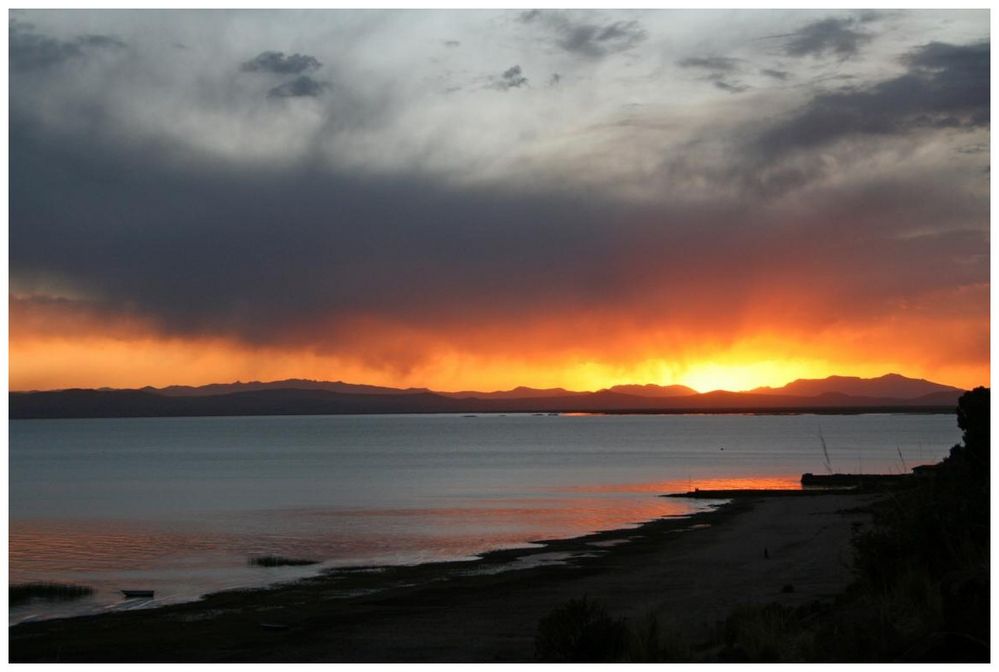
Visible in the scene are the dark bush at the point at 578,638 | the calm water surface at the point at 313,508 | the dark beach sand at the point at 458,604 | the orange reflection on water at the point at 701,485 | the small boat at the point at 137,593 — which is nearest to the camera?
the dark bush at the point at 578,638

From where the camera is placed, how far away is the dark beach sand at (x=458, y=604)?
712 inches

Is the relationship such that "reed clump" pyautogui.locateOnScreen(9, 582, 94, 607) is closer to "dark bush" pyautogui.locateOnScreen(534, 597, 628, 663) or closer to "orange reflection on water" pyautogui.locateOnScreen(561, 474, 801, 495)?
"dark bush" pyautogui.locateOnScreen(534, 597, 628, 663)

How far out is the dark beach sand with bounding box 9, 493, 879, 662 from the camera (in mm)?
18078

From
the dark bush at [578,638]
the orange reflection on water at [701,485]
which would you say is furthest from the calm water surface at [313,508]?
the dark bush at [578,638]

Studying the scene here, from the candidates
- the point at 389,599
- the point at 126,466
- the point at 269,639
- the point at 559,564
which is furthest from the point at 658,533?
the point at 126,466

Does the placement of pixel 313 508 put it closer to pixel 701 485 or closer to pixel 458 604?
pixel 701 485

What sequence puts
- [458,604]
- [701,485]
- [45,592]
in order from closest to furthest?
[458,604] → [45,592] → [701,485]

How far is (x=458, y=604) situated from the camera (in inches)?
926

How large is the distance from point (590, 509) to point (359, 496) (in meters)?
19.0

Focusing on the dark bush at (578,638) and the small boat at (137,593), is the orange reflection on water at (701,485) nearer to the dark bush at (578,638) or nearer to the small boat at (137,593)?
the small boat at (137,593)

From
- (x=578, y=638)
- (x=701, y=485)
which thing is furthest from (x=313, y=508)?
(x=578, y=638)

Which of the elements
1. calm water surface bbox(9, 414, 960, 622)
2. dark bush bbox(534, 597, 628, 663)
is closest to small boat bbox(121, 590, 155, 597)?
calm water surface bbox(9, 414, 960, 622)

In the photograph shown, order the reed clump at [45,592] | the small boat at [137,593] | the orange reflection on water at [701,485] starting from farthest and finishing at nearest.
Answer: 1. the orange reflection on water at [701,485]
2. the small boat at [137,593]
3. the reed clump at [45,592]

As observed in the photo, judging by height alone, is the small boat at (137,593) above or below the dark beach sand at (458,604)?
below
